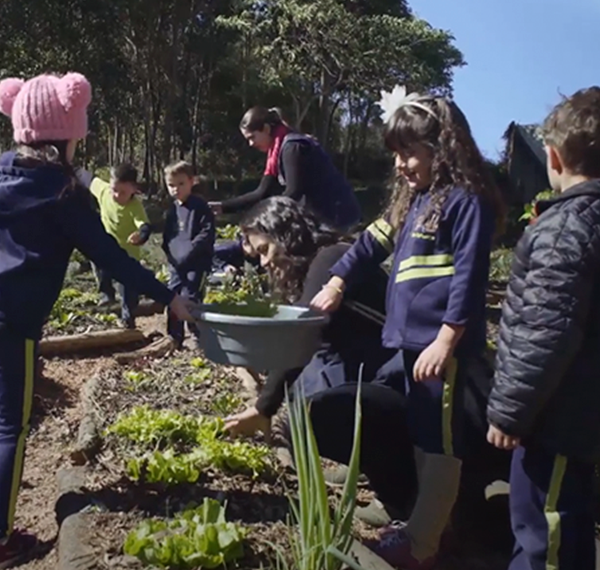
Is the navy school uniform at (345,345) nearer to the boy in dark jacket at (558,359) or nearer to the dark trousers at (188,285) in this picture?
the boy in dark jacket at (558,359)

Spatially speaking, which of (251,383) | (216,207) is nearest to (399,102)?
(251,383)

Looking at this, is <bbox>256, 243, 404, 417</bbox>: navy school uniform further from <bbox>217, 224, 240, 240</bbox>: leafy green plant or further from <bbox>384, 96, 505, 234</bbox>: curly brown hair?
<bbox>217, 224, 240, 240</bbox>: leafy green plant

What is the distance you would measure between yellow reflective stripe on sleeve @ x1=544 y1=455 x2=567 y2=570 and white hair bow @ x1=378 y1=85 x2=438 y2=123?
1.19 metres

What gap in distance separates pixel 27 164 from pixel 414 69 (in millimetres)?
31087

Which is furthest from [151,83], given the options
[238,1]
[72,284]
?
[72,284]

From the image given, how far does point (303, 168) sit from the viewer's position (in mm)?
5664

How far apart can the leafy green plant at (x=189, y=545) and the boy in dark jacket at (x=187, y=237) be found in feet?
14.0

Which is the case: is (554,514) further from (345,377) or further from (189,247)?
(189,247)

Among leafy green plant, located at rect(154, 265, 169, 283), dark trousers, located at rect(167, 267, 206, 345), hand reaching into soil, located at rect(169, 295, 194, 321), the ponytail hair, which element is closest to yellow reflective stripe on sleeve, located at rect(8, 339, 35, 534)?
hand reaching into soil, located at rect(169, 295, 194, 321)

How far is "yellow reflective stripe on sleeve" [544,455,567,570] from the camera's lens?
2596 mm

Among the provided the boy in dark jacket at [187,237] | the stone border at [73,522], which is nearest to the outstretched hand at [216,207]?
the boy in dark jacket at [187,237]

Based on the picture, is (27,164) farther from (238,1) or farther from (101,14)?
(238,1)

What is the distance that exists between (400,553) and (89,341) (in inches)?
191

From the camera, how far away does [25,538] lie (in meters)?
3.52
